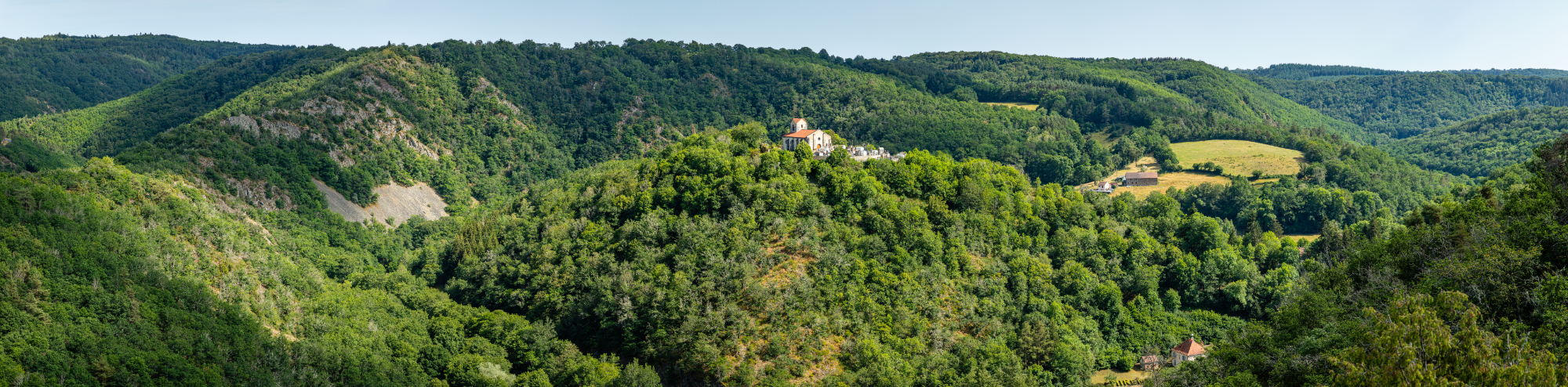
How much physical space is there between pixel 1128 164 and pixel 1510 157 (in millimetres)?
82212

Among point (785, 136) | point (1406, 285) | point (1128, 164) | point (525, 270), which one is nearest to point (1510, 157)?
point (1128, 164)

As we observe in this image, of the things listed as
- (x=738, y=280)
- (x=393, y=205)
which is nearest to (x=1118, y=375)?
(x=738, y=280)

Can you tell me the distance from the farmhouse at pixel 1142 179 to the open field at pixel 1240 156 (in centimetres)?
1449

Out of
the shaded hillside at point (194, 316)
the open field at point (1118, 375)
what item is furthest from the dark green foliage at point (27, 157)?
the open field at point (1118, 375)

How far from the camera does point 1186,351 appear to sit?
7562 centimetres

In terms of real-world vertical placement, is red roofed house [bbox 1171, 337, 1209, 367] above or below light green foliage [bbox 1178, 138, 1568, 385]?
below

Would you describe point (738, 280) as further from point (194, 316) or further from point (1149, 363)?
point (194, 316)

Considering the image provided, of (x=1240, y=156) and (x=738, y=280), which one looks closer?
(x=738, y=280)

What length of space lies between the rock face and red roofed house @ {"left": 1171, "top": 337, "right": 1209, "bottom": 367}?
4713 inches

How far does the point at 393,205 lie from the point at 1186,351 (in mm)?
130244

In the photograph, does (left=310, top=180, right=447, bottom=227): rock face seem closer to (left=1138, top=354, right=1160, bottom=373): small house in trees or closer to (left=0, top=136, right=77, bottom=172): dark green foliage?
(left=0, top=136, right=77, bottom=172): dark green foliage

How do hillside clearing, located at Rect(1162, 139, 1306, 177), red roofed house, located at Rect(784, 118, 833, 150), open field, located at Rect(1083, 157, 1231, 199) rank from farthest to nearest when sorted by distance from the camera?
hillside clearing, located at Rect(1162, 139, 1306, 177) < open field, located at Rect(1083, 157, 1231, 199) < red roofed house, located at Rect(784, 118, 833, 150)

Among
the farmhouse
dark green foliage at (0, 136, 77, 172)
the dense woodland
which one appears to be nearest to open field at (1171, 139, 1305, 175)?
the farmhouse

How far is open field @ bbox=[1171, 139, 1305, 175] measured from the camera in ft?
552
